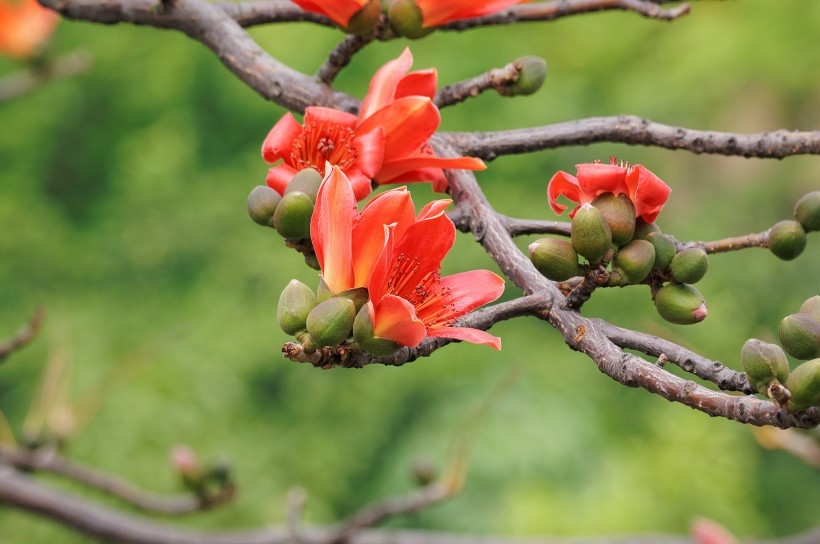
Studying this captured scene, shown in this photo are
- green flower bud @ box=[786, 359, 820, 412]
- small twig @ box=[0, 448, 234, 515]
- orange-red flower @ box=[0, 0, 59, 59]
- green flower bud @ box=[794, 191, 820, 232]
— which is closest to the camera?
green flower bud @ box=[786, 359, 820, 412]

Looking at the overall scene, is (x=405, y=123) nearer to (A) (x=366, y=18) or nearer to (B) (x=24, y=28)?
(A) (x=366, y=18)

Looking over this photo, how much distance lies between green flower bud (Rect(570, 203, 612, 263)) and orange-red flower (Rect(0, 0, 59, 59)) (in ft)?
4.82

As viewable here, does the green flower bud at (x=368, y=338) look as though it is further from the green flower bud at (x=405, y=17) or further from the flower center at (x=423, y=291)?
the green flower bud at (x=405, y=17)

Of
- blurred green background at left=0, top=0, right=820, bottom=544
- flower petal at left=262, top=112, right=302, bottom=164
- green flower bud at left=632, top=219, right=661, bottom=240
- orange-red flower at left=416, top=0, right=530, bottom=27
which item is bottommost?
blurred green background at left=0, top=0, right=820, bottom=544

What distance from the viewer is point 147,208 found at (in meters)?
4.09

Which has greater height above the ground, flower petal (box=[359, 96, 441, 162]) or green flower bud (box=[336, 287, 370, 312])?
flower petal (box=[359, 96, 441, 162])

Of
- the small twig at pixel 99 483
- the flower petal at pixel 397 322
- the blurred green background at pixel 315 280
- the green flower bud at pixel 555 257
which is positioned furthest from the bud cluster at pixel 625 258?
the blurred green background at pixel 315 280

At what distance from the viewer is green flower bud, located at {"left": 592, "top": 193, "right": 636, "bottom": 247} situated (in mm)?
583

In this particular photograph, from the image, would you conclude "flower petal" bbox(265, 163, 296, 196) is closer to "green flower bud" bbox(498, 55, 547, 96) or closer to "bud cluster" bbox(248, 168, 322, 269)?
"bud cluster" bbox(248, 168, 322, 269)

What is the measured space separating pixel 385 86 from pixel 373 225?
157 millimetres

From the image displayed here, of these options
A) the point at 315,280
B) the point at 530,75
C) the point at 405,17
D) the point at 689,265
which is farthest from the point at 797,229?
the point at 315,280

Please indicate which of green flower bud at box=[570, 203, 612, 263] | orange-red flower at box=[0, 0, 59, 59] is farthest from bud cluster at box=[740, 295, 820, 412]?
orange-red flower at box=[0, 0, 59, 59]

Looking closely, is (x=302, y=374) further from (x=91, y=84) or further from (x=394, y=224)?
(x=394, y=224)

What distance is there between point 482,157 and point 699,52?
4019mm
